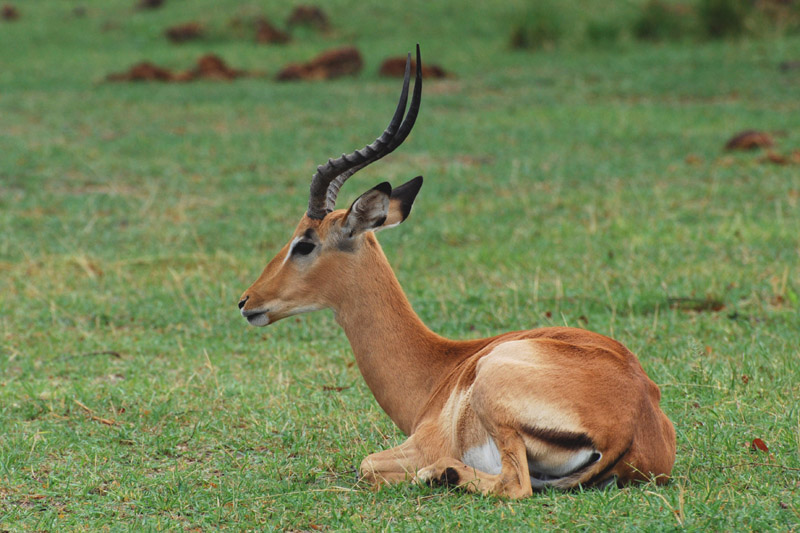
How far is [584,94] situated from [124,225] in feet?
27.4

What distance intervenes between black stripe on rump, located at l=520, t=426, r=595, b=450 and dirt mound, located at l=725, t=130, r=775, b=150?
9.18 meters

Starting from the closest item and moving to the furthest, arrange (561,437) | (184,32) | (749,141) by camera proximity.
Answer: (561,437), (749,141), (184,32)

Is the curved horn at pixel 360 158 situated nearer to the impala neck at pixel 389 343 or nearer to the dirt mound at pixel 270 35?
the impala neck at pixel 389 343

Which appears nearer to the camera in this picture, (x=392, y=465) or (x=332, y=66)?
(x=392, y=465)

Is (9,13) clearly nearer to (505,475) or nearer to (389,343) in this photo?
(389,343)

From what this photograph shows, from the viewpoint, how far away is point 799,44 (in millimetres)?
18062

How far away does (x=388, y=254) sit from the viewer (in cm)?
880

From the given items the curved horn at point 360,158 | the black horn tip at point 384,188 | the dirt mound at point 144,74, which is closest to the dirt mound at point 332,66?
the dirt mound at point 144,74

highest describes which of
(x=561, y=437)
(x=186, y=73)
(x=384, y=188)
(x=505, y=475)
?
(x=384, y=188)

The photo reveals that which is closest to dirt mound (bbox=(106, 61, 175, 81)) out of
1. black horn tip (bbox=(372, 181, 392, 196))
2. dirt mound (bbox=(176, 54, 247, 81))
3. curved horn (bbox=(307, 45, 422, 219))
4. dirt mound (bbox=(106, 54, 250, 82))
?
dirt mound (bbox=(106, 54, 250, 82))

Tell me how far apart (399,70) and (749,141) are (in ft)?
23.9

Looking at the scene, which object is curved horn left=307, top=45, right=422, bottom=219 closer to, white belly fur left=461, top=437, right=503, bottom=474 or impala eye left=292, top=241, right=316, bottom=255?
impala eye left=292, top=241, right=316, bottom=255

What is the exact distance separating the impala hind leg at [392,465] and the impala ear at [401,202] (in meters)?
1.07

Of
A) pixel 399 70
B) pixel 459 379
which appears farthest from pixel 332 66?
pixel 459 379
